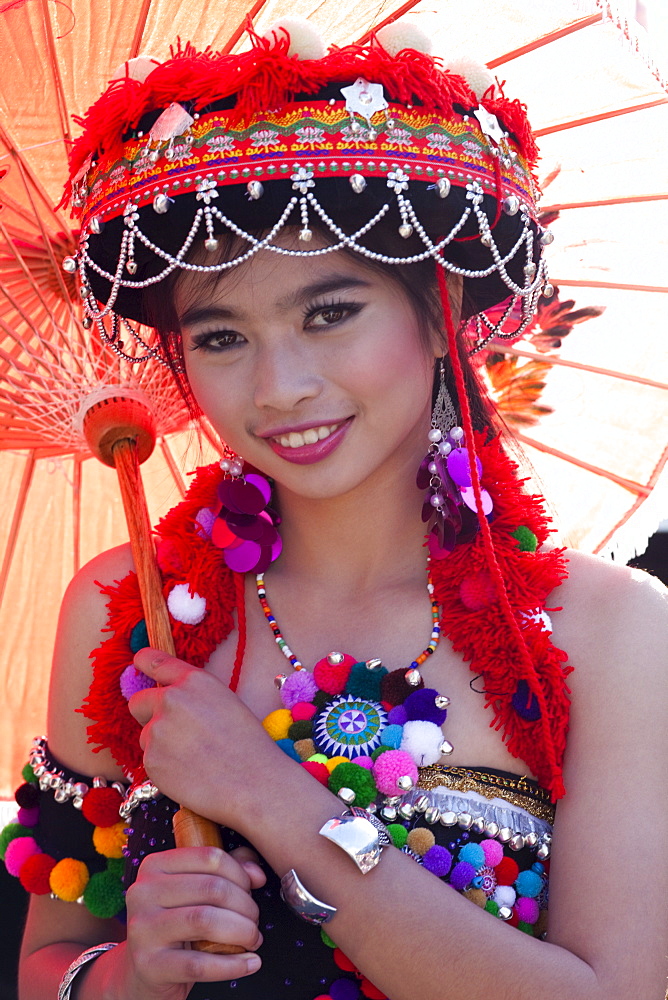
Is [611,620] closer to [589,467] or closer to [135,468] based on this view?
[589,467]

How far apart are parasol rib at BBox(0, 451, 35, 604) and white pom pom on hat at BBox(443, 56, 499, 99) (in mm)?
1308

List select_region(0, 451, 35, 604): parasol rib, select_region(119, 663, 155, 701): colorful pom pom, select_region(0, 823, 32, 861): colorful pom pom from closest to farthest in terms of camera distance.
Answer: select_region(119, 663, 155, 701): colorful pom pom, select_region(0, 823, 32, 861): colorful pom pom, select_region(0, 451, 35, 604): parasol rib

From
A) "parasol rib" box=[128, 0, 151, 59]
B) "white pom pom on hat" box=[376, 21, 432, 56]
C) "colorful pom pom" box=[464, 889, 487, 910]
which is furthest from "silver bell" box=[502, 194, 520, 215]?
"colorful pom pom" box=[464, 889, 487, 910]

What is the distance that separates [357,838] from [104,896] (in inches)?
28.5

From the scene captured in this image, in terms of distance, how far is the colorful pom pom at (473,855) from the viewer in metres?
1.65

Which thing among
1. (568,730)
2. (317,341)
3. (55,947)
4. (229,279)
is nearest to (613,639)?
(568,730)

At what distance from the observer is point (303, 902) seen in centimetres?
150

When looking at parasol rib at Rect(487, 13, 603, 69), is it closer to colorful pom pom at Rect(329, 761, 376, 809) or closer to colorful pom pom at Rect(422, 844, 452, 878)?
colorful pom pom at Rect(329, 761, 376, 809)

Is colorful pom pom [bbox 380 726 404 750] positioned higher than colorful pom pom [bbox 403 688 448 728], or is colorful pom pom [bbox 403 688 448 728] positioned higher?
colorful pom pom [bbox 403 688 448 728]

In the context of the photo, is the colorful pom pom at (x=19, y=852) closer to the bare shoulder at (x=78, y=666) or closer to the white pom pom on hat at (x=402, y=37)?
the bare shoulder at (x=78, y=666)

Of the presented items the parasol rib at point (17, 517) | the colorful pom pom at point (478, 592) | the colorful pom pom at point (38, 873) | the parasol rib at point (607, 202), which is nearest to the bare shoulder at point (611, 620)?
the colorful pom pom at point (478, 592)

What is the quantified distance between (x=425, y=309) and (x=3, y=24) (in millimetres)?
923

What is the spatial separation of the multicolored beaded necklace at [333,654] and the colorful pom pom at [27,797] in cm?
62

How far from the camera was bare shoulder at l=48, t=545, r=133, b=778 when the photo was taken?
2.04m
